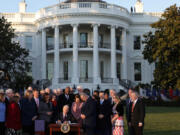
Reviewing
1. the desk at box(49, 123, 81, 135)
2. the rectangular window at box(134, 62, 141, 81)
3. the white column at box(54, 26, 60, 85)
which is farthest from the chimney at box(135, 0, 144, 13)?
the desk at box(49, 123, 81, 135)

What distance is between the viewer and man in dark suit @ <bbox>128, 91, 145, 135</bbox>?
10281 millimetres

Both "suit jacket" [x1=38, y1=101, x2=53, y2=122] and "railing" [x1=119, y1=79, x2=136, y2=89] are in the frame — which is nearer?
"suit jacket" [x1=38, y1=101, x2=53, y2=122]

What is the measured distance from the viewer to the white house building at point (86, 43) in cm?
3775

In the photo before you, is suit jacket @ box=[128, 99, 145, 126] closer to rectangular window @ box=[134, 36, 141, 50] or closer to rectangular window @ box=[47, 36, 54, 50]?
rectangular window @ box=[47, 36, 54, 50]

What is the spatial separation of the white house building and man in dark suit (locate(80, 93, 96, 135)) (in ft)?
84.7

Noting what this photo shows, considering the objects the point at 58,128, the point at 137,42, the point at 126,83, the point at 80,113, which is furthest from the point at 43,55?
the point at 58,128

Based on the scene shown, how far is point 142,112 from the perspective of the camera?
33.7 feet

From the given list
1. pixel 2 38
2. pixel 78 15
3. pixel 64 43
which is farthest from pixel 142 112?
pixel 64 43

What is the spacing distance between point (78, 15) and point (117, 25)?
4582mm

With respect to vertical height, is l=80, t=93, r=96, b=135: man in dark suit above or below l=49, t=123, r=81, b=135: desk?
above

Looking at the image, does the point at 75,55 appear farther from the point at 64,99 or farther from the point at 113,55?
the point at 64,99

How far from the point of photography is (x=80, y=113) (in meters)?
11.4

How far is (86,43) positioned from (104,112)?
2938cm

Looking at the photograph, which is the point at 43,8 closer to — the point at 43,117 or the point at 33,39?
the point at 33,39
